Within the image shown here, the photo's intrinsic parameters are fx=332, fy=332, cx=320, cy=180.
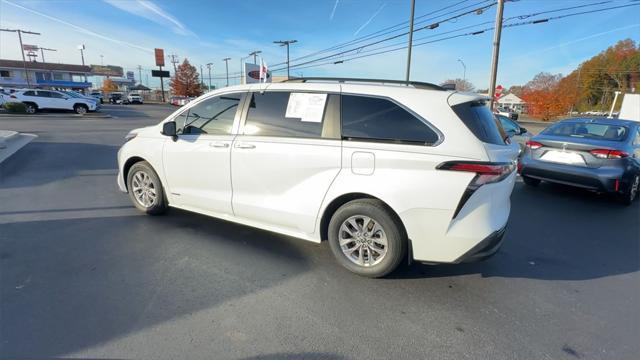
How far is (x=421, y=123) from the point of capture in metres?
2.89

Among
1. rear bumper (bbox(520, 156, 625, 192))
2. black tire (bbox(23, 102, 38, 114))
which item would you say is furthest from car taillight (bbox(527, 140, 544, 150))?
black tire (bbox(23, 102, 38, 114))

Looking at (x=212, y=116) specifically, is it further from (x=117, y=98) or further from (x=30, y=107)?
(x=117, y=98)

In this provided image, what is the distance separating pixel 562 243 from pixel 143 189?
554cm

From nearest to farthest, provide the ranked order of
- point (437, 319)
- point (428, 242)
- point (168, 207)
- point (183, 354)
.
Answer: point (183, 354) < point (437, 319) < point (428, 242) < point (168, 207)

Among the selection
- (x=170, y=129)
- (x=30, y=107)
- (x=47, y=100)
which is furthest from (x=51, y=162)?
(x=30, y=107)

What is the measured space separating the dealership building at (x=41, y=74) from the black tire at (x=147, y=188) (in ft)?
240

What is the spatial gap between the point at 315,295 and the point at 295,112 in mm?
1801

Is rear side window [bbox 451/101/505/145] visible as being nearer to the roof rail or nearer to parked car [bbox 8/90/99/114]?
the roof rail

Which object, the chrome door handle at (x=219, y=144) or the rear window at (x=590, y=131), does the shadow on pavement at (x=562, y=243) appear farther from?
the chrome door handle at (x=219, y=144)

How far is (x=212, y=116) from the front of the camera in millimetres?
3977

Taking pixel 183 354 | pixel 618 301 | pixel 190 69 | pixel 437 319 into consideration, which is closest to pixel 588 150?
pixel 618 301

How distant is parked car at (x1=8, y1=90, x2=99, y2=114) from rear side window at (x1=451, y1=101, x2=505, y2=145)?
26.0 metres

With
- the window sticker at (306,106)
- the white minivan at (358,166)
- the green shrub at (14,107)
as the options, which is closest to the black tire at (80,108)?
the green shrub at (14,107)

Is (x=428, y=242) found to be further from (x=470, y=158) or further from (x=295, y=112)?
(x=295, y=112)
